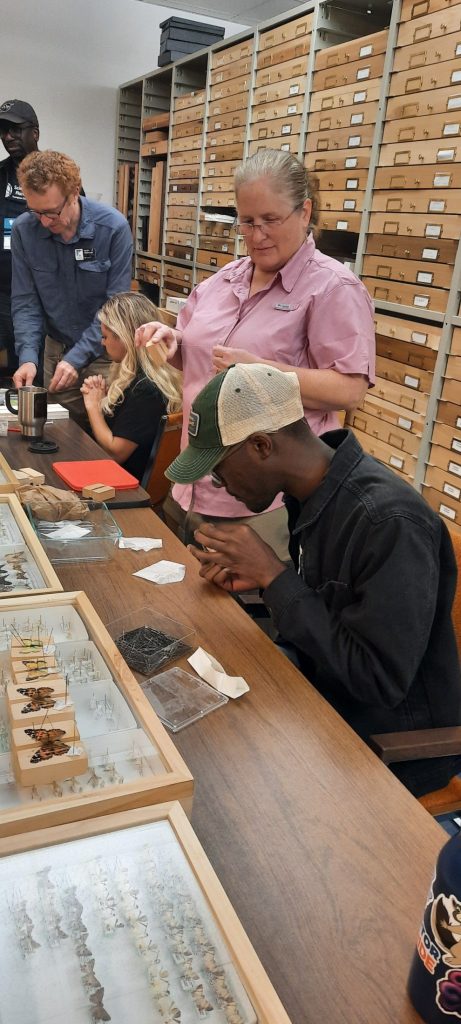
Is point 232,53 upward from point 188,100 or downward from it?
upward

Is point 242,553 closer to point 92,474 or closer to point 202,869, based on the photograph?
point 202,869

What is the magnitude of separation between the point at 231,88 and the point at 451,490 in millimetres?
3075

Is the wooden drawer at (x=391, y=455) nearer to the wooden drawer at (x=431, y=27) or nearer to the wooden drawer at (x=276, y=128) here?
the wooden drawer at (x=431, y=27)

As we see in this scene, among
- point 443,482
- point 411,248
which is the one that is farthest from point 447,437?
point 411,248

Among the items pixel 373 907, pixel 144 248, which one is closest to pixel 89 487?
pixel 373 907

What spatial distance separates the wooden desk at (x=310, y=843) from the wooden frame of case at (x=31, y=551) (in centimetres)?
31

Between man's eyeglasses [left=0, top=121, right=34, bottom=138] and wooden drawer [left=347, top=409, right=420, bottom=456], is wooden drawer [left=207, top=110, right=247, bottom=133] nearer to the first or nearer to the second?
man's eyeglasses [left=0, top=121, right=34, bottom=138]

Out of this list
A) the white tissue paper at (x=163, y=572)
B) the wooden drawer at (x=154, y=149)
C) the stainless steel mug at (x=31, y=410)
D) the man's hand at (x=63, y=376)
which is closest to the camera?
the white tissue paper at (x=163, y=572)

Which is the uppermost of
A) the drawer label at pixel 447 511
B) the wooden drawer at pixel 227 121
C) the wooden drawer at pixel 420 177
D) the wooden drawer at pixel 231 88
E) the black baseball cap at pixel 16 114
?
the wooden drawer at pixel 231 88

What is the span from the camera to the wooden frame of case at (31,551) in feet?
4.00

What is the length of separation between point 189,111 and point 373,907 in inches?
214

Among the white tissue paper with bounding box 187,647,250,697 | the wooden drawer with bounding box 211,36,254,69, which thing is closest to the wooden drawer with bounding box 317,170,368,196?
the wooden drawer with bounding box 211,36,254,69

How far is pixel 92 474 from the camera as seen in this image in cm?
204

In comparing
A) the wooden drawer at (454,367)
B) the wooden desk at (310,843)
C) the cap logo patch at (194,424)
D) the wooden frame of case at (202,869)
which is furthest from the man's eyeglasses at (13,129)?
the wooden frame of case at (202,869)
